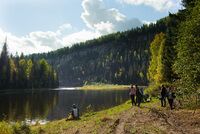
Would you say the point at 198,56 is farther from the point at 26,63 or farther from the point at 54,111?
the point at 26,63

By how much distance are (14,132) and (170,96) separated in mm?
18311

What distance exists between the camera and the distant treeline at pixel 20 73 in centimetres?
15562

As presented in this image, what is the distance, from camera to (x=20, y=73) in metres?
167

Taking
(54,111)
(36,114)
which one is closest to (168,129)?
(36,114)

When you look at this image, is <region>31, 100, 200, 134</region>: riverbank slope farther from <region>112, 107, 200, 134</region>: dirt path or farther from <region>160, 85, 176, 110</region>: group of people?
<region>160, 85, 176, 110</region>: group of people

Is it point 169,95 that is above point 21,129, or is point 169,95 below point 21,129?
above

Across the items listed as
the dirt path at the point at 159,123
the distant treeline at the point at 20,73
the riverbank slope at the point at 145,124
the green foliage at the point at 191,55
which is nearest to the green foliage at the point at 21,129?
the riverbank slope at the point at 145,124

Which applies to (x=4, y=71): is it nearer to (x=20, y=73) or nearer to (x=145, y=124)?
(x=20, y=73)

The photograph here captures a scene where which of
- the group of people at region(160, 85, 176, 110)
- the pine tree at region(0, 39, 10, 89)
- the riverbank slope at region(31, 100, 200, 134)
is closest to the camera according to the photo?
the riverbank slope at region(31, 100, 200, 134)

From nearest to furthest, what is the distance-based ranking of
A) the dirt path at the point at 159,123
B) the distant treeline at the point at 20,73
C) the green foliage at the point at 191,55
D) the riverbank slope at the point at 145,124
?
the dirt path at the point at 159,123 → the riverbank slope at the point at 145,124 → the green foliage at the point at 191,55 → the distant treeline at the point at 20,73

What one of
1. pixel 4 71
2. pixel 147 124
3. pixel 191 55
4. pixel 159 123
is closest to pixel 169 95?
pixel 159 123

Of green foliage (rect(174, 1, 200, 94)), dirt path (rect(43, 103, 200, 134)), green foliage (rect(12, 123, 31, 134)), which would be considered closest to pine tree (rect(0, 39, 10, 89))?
green foliage (rect(12, 123, 31, 134))

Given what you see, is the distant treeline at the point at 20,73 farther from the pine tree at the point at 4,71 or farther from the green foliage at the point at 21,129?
the green foliage at the point at 21,129

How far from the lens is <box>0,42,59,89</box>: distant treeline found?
511 ft
